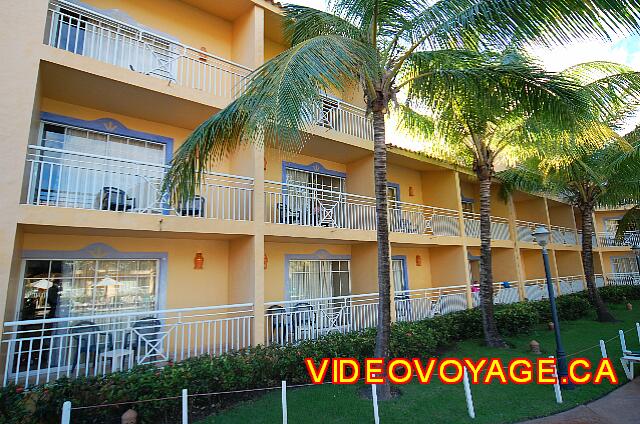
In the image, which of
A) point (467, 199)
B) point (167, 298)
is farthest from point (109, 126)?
point (467, 199)

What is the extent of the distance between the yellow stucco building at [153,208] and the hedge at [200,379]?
64 centimetres

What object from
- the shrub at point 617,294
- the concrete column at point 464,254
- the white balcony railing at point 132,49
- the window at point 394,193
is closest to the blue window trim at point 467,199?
the concrete column at point 464,254

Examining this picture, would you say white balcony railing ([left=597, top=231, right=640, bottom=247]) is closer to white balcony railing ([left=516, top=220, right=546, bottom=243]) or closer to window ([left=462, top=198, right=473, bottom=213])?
white balcony railing ([left=516, top=220, right=546, bottom=243])

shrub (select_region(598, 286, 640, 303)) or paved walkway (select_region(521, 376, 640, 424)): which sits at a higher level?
shrub (select_region(598, 286, 640, 303))

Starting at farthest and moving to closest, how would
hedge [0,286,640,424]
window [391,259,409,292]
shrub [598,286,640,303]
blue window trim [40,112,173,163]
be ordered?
shrub [598,286,640,303]
window [391,259,409,292]
blue window trim [40,112,173,163]
hedge [0,286,640,424]

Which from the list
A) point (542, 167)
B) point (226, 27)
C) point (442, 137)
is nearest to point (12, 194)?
point (226, 27)

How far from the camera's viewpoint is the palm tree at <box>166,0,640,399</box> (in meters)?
4.56

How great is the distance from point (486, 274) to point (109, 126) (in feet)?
37.2

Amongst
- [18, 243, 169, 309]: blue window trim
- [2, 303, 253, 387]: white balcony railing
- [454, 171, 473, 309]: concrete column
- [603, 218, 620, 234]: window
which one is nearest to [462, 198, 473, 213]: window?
[454, 171, 473, 309]: concrete column

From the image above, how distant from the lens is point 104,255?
7.67 meters

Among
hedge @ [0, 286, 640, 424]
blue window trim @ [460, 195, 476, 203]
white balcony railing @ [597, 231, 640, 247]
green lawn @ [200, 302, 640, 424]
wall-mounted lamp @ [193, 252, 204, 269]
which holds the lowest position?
green lawn @ [200, 302, 640, 424]

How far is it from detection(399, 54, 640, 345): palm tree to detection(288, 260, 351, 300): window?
177 inches

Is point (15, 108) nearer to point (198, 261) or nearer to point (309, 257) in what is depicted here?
point (198, 261)

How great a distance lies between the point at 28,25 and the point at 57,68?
0.79 meters
